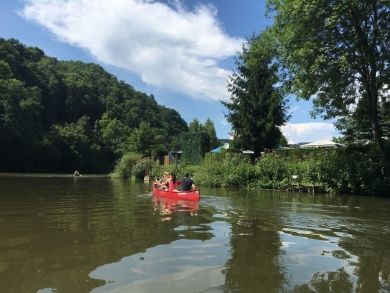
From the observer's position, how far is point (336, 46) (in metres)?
25.4

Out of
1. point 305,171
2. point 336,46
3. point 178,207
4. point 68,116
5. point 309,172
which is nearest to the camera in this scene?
point 178,207

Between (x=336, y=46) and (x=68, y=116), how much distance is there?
108 m

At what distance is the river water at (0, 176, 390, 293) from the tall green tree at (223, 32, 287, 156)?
21.8m

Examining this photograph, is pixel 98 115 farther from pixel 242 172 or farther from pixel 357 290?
pixel 357 290

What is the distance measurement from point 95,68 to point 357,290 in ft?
523

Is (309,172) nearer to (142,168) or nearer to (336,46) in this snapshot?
(336,46)

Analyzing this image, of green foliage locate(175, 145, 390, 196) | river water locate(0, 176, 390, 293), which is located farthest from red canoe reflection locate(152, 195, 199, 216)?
green foliage locate(175, 145, 390, 196)

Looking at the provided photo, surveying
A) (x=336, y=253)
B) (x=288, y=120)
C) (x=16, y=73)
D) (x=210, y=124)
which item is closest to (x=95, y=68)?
(x=16, y=73)

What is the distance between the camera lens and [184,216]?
15.6 metres

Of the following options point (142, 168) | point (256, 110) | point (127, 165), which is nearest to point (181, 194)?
point (256, 110)

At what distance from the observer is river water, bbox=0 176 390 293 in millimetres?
6836

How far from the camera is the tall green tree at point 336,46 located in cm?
2380

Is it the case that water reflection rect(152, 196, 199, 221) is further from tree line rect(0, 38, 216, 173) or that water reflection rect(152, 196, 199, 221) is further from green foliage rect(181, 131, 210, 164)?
tree line rect(0, 38, 216, 173)

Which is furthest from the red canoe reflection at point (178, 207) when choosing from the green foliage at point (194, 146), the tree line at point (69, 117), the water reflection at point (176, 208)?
the tree line at point (69, 117)
